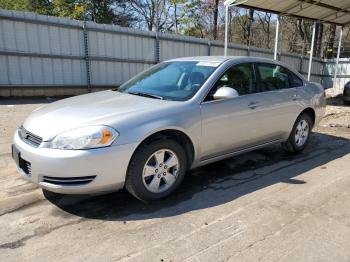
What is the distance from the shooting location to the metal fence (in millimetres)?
10680

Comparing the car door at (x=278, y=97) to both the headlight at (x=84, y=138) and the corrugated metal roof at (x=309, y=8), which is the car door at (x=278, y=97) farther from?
the corrugated metal roof at (x=309, y=8)

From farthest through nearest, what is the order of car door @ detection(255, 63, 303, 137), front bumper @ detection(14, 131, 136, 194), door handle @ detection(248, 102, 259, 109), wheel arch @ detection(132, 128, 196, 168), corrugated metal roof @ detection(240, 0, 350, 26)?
corrugated metal roof @ detection(240, 0, 350, 26)
car door @ detection(255, 63, 303, 137)
door handle @ detection(248, 102, 259, 109)
wheel arch @ detection(132, 128, 196, 168)
front bumper @ detection(14, 131, 136, 194)

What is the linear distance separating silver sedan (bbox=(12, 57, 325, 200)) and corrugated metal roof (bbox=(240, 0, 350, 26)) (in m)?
6.34

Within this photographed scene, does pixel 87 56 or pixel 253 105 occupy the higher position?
pixel 87 56

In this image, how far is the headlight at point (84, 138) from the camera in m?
3.25

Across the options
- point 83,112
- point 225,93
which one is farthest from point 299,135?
point 83,112

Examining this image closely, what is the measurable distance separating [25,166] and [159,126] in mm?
1400

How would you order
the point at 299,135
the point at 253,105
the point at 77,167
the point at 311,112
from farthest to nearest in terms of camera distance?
1. the point at 311,112
2. the point at 299,135
3. the point at 253,105
4. the point at 77,167

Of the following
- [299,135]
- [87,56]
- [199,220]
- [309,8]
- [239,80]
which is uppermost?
[309,8]

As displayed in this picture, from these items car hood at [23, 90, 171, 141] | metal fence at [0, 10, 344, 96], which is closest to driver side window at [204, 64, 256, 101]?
car hood at [23, 90, 171, 141]

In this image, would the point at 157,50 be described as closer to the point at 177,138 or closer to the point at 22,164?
the point at 177,138

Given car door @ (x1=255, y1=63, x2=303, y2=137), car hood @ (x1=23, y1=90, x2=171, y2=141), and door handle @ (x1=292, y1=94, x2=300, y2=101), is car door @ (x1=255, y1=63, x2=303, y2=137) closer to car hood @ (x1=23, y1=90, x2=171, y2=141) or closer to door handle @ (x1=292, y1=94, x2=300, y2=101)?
door handle @ (x1=292, y1=94, x2=300, y2=101)

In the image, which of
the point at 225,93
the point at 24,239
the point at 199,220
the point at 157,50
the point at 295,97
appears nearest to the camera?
the point at 24,239

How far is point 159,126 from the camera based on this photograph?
12.0 feet
